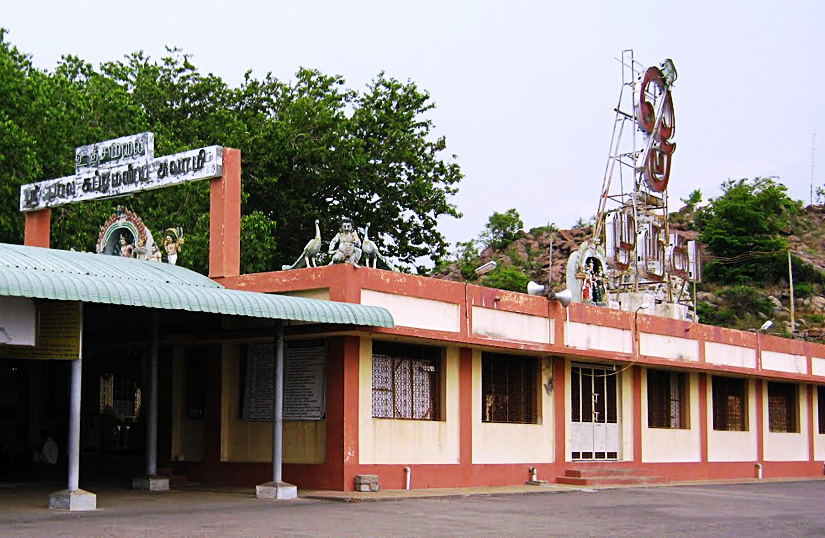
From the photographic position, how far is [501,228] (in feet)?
278

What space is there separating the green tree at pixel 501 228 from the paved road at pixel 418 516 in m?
64.0

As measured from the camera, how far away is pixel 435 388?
2006 cm

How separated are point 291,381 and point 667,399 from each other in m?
11.2

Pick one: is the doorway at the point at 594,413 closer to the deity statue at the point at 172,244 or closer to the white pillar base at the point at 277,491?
the white pillar base at the point at 277,491

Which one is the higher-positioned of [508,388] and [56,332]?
[56,332]

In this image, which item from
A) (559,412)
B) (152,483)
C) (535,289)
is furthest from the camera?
(559,412)

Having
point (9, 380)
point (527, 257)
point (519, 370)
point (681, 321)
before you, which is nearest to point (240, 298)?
point (519, 370)

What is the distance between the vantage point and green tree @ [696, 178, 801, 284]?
223 ft

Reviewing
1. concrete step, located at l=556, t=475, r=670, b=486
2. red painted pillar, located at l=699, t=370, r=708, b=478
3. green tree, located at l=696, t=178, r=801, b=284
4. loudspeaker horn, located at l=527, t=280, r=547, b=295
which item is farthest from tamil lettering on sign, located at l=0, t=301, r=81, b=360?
green tree, located at l=696, t=178, r=801, b=284

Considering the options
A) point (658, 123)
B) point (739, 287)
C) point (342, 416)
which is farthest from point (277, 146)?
point (739, 287)

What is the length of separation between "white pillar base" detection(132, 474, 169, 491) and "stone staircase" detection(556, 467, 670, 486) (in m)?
8.26

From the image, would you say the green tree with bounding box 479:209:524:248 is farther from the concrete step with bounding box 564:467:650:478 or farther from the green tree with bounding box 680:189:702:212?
the concrete step with bounding box 564:467:650:478

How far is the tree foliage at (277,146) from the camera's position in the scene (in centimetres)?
3381

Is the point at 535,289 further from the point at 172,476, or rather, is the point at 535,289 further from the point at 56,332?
the point at 56,332
